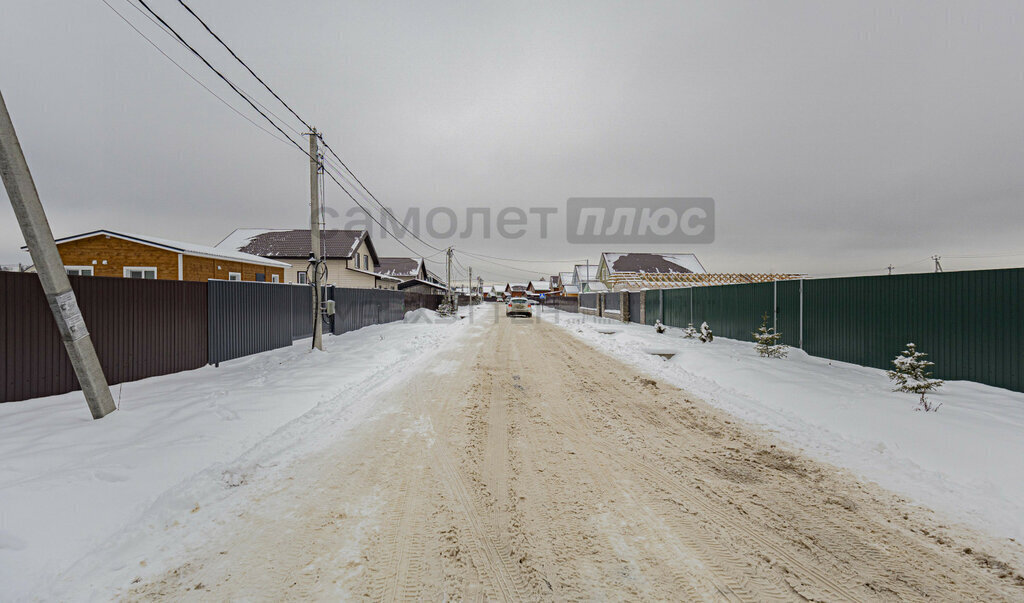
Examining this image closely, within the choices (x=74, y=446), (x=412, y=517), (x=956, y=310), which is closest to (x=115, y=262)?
(x=74, y=446)

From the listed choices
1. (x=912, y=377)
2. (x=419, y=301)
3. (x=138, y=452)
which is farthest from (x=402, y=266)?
(x=912, y=377)

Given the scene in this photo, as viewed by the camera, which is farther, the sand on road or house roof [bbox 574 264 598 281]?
house roof [bbox 574 264 598 281]

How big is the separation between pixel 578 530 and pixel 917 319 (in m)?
8.69

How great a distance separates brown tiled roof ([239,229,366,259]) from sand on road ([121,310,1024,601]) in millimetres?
30680

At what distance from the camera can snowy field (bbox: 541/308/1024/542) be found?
3590mm

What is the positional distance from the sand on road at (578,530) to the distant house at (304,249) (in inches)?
1138

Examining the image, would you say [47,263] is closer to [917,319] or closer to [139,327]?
[139,327]

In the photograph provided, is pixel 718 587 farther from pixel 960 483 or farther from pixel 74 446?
pixel 74 446

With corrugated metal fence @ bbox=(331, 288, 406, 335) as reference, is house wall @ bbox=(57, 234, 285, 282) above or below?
above

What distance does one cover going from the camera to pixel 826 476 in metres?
4.00

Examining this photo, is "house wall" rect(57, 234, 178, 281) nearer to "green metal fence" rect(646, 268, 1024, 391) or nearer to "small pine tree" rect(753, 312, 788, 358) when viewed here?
"small pine tree" rect(753, 312, 788, 358)

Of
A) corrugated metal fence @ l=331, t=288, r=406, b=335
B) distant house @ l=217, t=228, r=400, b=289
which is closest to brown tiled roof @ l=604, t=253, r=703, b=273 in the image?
distant house @ l=217, t=228, r=400, b=289

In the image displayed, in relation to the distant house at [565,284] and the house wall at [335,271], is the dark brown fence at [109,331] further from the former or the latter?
the distant house at [565,284]

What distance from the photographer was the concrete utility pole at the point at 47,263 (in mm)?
4582
